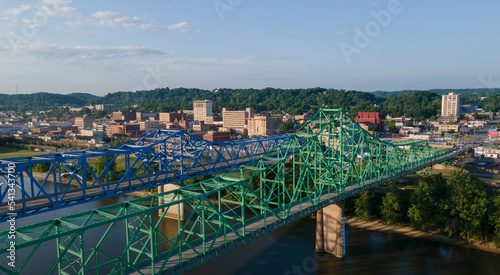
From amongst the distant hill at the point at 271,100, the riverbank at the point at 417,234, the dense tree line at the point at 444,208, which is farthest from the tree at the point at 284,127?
the riverbank at the point at 417,234

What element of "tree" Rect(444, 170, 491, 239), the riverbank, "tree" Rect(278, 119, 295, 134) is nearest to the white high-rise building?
"tree" Rect(278, 119, 295, 134)

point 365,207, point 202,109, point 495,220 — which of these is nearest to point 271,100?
point 202,109

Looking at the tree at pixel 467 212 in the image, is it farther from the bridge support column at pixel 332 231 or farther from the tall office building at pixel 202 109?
the tall office building at pixel 202 109

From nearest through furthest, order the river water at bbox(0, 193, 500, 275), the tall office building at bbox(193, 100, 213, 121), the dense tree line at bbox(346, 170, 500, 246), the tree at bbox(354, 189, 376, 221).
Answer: the river water at bbox(0, 193, 500, 275) → the dense tree line at bbox(346, 170, 500, 246) → the tree at bbox(354, 189, 376, 221) → the tall office building at bbox(193, 100, 213, 121)

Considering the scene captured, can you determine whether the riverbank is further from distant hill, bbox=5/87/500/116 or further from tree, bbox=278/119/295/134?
distant hill, bbox=5/87/500/116

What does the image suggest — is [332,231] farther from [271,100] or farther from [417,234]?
[271,100]

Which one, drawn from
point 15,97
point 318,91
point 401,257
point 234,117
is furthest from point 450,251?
point 15,97
